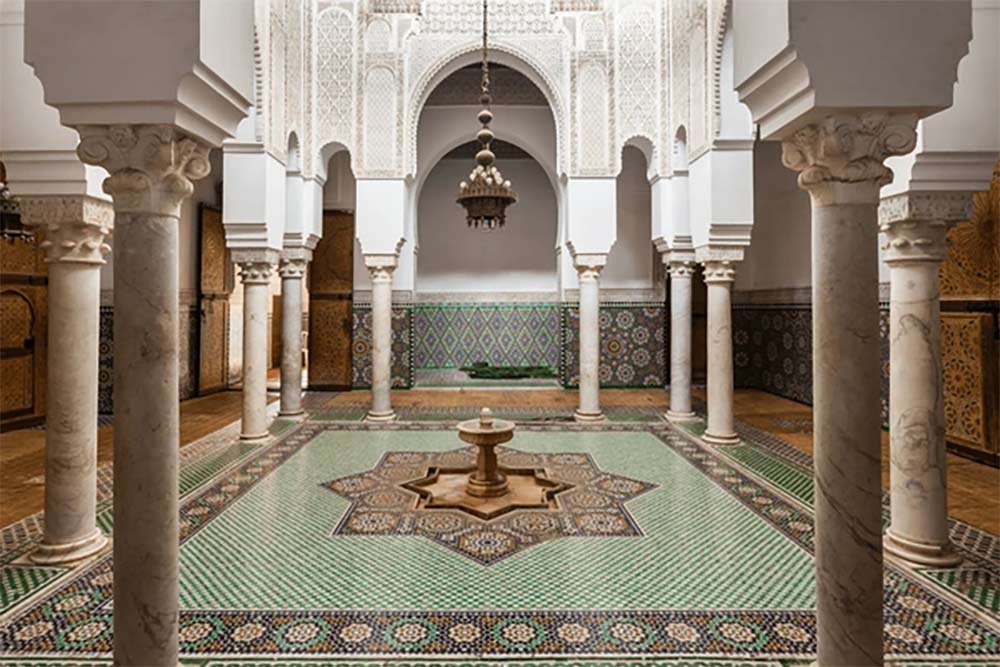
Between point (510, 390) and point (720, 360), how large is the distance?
401cm

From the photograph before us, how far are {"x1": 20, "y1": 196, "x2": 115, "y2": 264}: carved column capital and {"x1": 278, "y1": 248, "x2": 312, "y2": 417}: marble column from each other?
12.6 ft

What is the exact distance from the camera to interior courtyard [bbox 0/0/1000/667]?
176 cm

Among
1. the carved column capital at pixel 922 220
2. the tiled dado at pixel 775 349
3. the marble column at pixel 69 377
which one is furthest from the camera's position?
the tiled dado at pixel 775 349

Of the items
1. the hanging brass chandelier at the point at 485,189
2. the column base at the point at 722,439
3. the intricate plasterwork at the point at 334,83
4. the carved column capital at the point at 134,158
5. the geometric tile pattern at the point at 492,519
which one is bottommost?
the geometric tile pattern at the point at 492,519

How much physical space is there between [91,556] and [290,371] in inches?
152

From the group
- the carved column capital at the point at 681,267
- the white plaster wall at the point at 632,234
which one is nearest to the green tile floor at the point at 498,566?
the carved column capital at the point at 681,267

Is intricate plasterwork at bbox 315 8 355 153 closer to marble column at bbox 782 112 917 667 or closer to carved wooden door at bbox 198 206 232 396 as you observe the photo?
carved wooden door at bbox 198 206 232 396

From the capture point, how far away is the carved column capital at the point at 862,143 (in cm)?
173

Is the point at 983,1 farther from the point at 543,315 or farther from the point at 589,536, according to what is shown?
the point at 543,315

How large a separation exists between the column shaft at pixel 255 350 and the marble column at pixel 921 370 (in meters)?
5.00

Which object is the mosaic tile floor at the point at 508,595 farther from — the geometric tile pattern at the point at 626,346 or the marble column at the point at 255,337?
the geometric tile pattern at the point at 626,346

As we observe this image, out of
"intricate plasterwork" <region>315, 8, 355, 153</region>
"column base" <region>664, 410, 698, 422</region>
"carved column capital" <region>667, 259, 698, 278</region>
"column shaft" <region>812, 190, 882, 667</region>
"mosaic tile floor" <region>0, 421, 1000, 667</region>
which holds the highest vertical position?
"intricate plasterwork" <region>315, 8, 355, 153</region>

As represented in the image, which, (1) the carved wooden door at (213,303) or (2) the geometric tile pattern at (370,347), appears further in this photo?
(2) the geometric tile pattern at (370,347)

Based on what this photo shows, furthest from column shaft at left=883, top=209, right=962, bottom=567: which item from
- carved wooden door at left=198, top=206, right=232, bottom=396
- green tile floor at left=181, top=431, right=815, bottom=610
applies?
carved wooden door at left=198, top=206, right=232, bottom=396
